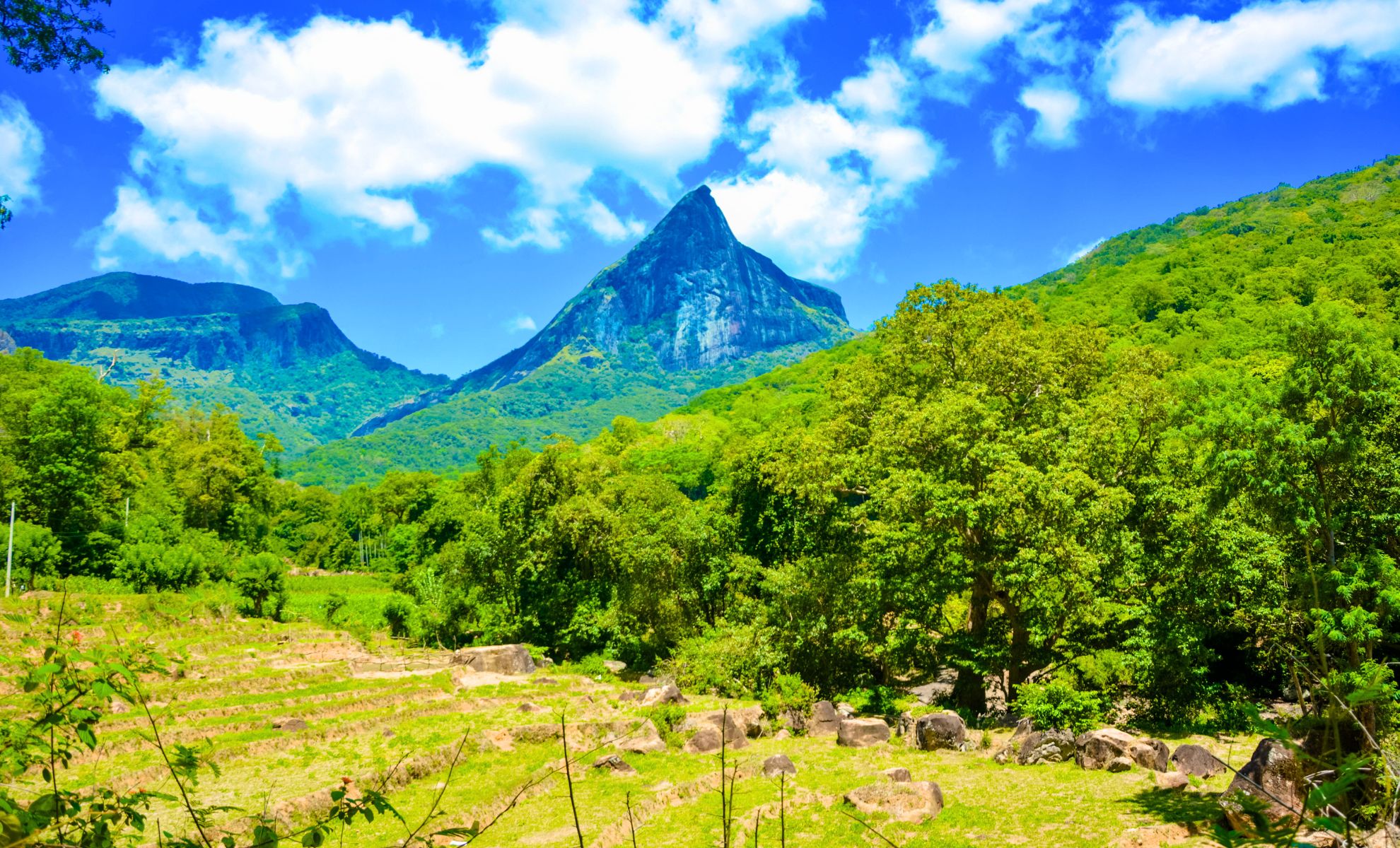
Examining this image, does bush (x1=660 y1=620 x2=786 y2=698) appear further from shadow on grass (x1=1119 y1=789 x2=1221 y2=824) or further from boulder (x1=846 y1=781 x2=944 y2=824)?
shadow on grass (x1=1119 y1=789 x2=1221 y2=824)

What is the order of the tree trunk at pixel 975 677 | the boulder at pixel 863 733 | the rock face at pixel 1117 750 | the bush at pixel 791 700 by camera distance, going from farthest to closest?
the bush at pixel 791 700
the tree trunk at pixel 975 677
the boulder at pixel 863 733
the rock face at pixel 1117 750

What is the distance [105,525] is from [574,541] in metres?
33.0

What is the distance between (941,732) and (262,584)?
39573mm

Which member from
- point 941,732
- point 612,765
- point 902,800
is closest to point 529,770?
point 612,765

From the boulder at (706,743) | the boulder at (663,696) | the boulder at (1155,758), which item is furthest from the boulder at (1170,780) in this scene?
the boulder at (663,696)

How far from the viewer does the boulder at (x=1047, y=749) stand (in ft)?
52.3

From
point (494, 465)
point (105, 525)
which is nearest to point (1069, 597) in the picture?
point (494, 465)

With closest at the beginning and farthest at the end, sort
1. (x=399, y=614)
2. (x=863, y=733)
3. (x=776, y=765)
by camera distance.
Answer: (x=776, y=765)
(x=863, y=733)
(x=399, y=614)

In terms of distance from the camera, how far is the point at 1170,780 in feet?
44.4

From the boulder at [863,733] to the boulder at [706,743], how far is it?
8.30 feet

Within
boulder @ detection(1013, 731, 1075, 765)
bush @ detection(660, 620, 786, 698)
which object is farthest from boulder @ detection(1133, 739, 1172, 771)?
bush @ detection(660, 620, 786, 698)

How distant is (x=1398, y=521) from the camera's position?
552 inches

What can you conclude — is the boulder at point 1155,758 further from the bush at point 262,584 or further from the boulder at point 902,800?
the bush at point 262,584

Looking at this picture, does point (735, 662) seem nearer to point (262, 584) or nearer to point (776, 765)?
point (776, 765)
